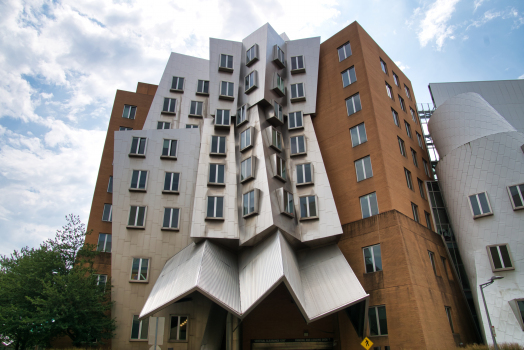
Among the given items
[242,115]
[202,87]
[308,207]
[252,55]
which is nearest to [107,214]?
[242,115]

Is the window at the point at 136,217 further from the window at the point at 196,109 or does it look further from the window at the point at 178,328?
the window at the point at 196,109

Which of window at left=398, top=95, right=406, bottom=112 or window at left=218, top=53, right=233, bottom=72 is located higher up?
window at left=218, top=53, right=233, bottom=72

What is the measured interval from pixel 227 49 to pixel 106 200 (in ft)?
69.1

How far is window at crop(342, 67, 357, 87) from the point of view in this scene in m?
38.6

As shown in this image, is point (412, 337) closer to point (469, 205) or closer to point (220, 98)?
point (469, 205)

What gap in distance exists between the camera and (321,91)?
40.8 metres

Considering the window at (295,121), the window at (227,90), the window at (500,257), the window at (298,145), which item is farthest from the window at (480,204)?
the window at (227,90)

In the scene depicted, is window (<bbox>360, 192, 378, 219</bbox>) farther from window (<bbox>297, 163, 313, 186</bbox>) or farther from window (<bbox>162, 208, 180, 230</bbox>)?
window (<bbox>162, 208, 180, 230</bbox>)

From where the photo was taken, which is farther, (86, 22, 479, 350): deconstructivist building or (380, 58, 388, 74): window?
(380, 58, 388, 74): window

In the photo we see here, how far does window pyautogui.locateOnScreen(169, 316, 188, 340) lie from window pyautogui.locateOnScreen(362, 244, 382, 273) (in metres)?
15.7

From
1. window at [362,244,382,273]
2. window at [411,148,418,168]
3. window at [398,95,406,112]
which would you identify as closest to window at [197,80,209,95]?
window at [398,95,406,112]

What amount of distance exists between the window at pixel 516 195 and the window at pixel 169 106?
34402 mm

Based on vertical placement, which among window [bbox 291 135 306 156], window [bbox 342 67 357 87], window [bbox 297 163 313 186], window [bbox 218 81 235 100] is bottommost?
window [bbox 297 163 313 186]

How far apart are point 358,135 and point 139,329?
26225mm
